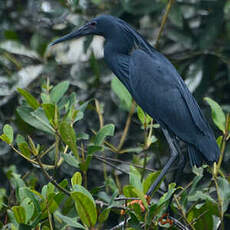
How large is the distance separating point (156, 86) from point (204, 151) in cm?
40

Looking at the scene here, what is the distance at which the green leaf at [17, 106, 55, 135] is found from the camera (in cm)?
239

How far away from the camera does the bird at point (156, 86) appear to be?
2729 millimetres

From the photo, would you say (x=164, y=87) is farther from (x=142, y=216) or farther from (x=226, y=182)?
(x=142, y=216)

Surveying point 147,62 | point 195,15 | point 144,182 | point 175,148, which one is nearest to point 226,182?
point 144,182

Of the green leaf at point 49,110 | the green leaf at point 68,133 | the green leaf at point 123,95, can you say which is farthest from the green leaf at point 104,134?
the green leaf at point 123,95

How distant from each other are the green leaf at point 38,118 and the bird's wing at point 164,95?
520mm

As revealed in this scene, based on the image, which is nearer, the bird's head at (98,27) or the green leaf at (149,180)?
the green leaf at (149,180)

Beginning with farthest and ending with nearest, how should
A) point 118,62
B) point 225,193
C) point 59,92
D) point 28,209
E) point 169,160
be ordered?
point 118,62
point 169,160
point 59,92
point 225,193
point 28,209

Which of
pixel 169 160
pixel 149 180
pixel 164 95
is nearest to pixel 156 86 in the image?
pixel 164 95

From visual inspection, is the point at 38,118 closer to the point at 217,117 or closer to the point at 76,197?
the point at 76,197

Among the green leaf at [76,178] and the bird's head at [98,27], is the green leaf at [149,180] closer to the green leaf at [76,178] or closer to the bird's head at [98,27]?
the green leaf at [76,178]

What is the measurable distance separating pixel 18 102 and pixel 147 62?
97 centimetres

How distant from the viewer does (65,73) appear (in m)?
3.62

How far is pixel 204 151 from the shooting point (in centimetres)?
262
